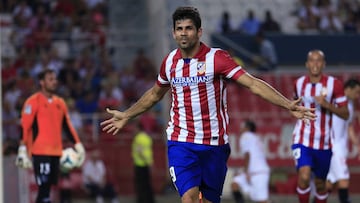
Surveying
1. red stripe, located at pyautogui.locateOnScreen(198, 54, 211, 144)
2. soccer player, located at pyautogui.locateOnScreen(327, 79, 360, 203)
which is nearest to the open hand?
red stripe, located at pyautogui.locateOnScreen(198, 54, 211, 144)

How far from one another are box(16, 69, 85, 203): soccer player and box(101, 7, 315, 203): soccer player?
464 centimetres

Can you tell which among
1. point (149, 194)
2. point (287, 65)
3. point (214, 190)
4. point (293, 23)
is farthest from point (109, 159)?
point (214, 190)

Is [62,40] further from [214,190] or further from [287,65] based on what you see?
A: [214,190]

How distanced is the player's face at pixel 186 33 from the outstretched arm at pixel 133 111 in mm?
674

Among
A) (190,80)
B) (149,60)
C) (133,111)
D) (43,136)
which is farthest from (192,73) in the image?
(149,60)

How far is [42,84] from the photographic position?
1562 cm

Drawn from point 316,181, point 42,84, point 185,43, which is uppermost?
point 185,43

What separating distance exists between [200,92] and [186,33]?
637 mm

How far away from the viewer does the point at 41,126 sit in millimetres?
15508

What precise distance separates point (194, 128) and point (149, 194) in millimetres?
12331

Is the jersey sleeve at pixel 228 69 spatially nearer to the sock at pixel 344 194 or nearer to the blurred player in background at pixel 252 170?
the sock at pixel 344 194

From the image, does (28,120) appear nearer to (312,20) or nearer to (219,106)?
(219,106)

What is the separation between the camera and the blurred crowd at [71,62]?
80.0 ft

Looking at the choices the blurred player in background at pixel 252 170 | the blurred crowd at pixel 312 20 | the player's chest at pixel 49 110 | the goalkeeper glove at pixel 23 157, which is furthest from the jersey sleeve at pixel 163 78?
the blurred crowd at pixel 312 20
